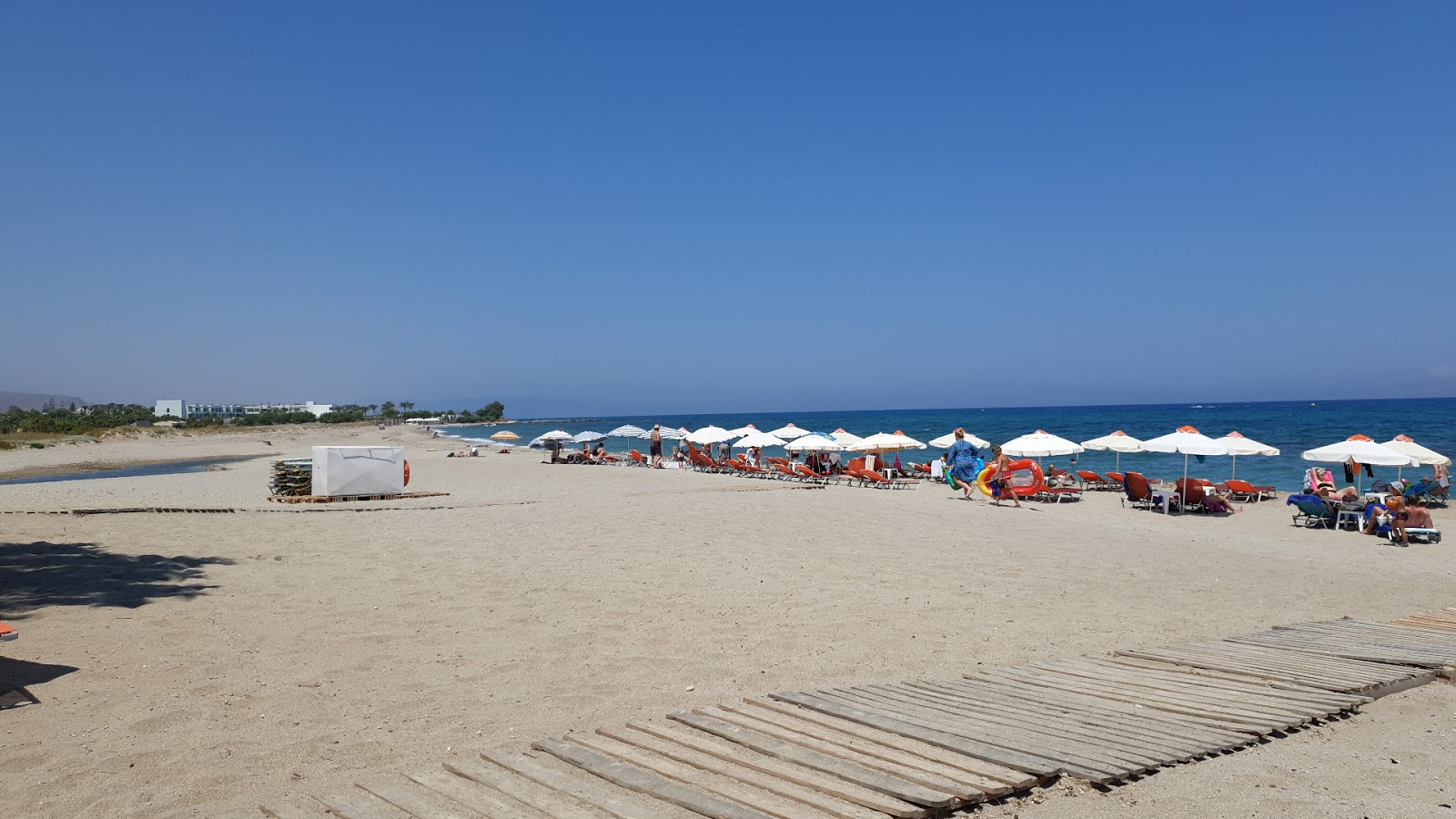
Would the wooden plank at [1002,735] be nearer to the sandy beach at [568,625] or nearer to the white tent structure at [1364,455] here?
the sandy beach at [568,625]

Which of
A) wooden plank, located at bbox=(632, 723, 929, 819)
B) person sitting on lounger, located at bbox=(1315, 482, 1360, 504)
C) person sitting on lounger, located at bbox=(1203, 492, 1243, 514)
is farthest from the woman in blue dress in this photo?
wooden plank, located at bbox=(632, 723, 929, 819)

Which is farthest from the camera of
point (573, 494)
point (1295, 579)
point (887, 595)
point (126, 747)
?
point (573, 494)

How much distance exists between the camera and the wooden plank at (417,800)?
2.98m

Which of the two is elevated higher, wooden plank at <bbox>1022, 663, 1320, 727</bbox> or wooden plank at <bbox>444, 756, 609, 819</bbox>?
wooden plank at <bbox>444, 756, 609, 819</bbox>

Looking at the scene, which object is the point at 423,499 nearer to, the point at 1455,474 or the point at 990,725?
the point at 990,725

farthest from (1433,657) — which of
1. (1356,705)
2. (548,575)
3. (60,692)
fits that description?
(60,692)

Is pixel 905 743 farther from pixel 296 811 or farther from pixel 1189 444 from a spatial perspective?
pixel 1189 444

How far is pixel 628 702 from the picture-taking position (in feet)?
15.0

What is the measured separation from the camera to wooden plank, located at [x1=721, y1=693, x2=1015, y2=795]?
10.6 ft

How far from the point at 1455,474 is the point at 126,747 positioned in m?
33.3

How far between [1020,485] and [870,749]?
45.8 feet

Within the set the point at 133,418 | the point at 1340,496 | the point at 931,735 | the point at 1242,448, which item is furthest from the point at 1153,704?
the point at 133,418

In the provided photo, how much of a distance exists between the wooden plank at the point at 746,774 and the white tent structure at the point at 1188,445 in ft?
44.0

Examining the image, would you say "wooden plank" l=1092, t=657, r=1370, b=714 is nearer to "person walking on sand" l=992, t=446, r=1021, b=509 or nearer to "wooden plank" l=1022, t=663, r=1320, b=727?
"wooden plank" l=1022, t=663, r=1320, b=727
